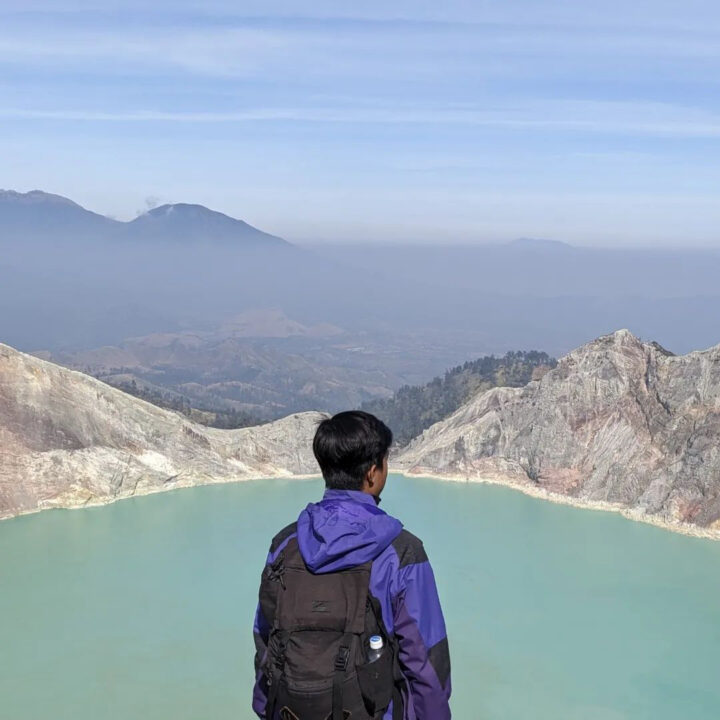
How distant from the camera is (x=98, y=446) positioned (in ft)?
94.8

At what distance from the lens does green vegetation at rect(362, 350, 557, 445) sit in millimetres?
46938

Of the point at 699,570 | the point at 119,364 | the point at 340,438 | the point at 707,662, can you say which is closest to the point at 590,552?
the point at 699,570

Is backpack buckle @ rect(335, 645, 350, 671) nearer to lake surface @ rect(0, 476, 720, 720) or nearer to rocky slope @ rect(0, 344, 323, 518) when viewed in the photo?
lake surface @ rect(0, 476, 720, 720)

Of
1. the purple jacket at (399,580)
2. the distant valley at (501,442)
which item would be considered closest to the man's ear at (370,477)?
the purple jacket at (399,580)

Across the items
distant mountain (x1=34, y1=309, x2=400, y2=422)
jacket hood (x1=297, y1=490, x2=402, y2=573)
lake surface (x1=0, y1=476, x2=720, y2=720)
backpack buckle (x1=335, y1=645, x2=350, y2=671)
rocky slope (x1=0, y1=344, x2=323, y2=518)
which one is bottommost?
distant mountain (x1=34, y1=309, x2=400, y2=422)

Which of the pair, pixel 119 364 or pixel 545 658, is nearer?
pixel 545 658

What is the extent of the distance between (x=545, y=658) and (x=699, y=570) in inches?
292

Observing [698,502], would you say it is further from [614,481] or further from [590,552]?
[590,552]

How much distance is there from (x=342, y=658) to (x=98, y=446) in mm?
27087

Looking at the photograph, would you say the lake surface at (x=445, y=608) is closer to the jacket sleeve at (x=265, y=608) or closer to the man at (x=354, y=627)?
the jacket sleeve at (x=265, y=608)

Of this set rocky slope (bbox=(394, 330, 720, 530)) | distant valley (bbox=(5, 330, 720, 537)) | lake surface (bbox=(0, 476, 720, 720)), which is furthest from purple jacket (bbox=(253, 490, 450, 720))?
rocky slope (bbox=(394, 330, 720, 530))

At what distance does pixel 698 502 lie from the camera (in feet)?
84.2

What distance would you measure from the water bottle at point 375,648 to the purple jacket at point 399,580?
6 cm

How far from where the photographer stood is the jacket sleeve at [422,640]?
3363 mm
